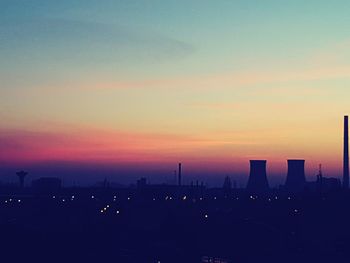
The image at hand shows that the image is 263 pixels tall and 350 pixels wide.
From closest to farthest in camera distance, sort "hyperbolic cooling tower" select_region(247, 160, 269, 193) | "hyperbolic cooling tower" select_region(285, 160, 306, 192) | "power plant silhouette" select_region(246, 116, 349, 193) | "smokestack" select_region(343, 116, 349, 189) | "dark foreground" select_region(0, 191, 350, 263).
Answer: "dark foreground" select_region(0, 191, 350, 263), "smokestack" select_region(343, 116, 349, 189), "hyperbolic cooling tower" select_region(285, 160, 306, 192), "power plant silhouette" select_region(246, 116, 349, 193), "hyperbolic cooling tower" select_region(247, 160, 269, 193)

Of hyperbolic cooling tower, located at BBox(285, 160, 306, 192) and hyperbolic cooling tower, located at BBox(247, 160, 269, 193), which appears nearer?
hyperbolic cooling tower, located at BBox(285, 160, 306, 192)

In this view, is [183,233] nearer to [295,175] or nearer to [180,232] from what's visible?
[180,232]

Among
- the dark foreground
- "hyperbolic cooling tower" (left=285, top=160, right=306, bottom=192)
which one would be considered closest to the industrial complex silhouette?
the dark foreground

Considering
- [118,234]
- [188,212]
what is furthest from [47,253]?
[188,212]

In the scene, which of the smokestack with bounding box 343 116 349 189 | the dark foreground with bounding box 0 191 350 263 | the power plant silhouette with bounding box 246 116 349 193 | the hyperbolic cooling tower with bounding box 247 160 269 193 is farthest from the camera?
the hyperbolic cooling tower with bounding box 247 160 269 193

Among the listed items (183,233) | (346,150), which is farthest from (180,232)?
(346,150)

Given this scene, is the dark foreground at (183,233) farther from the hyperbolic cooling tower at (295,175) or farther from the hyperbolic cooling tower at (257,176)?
the hyperbolic cooling tower at (295,175)

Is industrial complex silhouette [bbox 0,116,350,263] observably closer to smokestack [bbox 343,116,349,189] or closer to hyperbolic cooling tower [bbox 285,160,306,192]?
smokestack [bbox 343,116,349,189]

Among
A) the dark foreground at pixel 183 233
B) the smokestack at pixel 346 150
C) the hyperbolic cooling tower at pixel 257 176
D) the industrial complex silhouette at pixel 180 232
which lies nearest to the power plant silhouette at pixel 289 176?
the hyperbolic cooling tower at pixel 257 176
